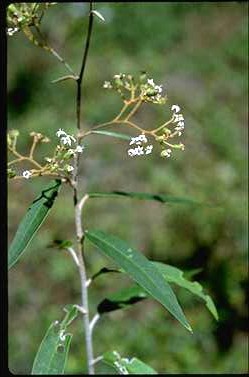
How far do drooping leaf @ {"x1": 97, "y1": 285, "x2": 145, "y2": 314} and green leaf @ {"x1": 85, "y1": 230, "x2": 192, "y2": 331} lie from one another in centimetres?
34

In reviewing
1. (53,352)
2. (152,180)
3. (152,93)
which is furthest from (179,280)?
(152,180)

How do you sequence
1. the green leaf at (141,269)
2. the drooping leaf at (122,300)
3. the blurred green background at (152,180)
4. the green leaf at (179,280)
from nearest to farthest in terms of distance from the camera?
the green leaf at (141,269), the green leaf at (179,280), the drooping leaf at (122,300), the blurred green background at (152,180)

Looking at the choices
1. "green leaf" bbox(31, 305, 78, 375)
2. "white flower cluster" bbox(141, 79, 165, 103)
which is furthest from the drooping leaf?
"white flower cluster" bbox(141, 79, 165, 103)

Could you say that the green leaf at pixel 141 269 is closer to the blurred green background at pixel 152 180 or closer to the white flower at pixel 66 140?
the white flower at pixel 66 140

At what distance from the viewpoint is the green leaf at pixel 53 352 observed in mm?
1288

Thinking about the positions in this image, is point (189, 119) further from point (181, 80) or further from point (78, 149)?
point (78, 149)

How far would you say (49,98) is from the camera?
4391 millimetres

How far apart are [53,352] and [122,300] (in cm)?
40

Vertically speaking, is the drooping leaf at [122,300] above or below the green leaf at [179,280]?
below

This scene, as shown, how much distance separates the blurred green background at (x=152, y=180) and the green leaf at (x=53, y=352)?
132 centimetres

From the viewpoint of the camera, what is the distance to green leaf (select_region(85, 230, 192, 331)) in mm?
1150

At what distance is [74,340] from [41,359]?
1525 mm

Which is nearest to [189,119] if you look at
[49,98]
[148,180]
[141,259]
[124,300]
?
[148,180]

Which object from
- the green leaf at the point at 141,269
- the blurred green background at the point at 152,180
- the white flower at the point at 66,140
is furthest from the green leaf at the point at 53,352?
the blurred green background at the point at 152,180
